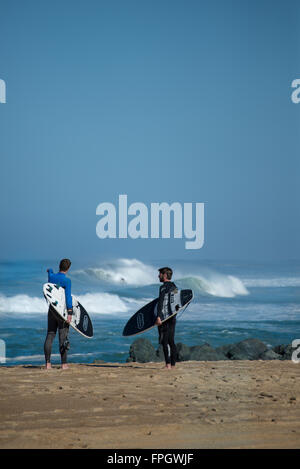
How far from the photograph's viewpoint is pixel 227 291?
31.8 m

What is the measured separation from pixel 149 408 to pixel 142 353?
611 centimetres

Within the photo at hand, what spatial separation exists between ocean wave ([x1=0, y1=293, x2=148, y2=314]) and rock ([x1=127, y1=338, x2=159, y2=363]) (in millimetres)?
13221

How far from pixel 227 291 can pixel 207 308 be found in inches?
247

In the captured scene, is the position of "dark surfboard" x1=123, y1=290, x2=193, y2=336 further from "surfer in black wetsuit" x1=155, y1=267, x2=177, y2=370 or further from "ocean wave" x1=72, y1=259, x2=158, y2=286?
"ocean wave" x1=72, y1=259, x2=158, y2=286

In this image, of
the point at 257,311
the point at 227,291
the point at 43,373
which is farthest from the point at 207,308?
the point at 43,373

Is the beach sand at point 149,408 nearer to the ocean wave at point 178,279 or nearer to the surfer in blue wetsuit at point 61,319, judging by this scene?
the surfer in blue wetsuit at point 61,319

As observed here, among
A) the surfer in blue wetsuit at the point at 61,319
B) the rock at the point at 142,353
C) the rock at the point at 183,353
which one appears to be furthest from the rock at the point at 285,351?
the surfer in blue wetsuit at the point at 61,319

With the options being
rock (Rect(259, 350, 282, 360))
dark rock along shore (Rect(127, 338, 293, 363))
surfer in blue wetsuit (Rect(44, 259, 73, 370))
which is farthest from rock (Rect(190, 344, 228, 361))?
surfer in blue wetsuit (Rect(44, 259, 73, 370))

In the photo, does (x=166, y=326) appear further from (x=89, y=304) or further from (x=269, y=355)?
(x=89, y=304)

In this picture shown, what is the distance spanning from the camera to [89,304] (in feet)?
86.4

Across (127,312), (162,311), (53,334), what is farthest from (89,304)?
(162,311)

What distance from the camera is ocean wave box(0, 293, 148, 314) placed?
25.8 m

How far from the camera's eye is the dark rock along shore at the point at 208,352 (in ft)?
37.5
